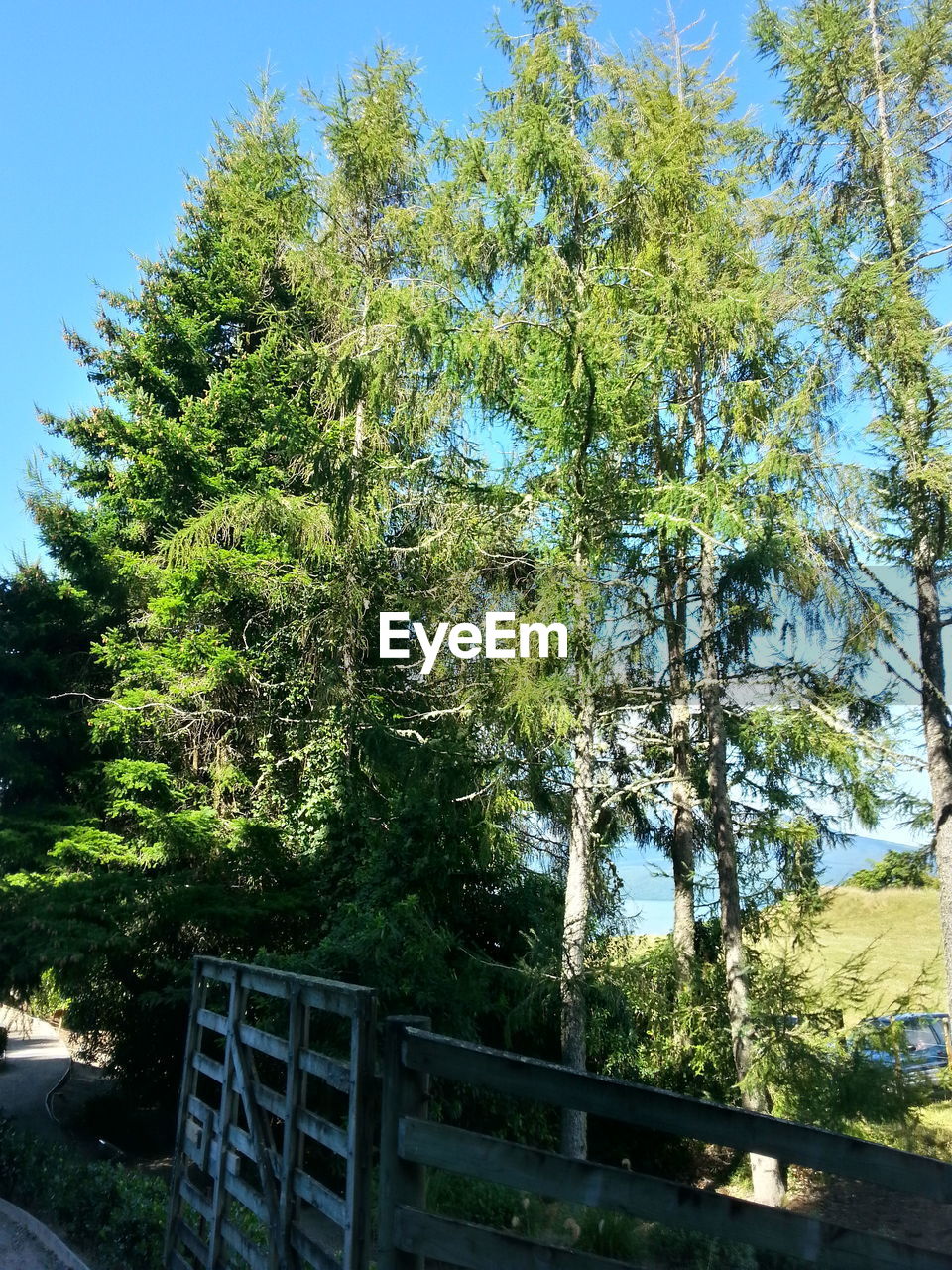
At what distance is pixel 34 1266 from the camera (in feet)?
18.6

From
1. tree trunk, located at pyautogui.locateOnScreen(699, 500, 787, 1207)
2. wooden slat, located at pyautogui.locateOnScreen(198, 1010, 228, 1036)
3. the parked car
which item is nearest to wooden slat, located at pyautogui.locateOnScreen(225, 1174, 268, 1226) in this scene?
wooden slat, located at pyautogui.locateOnScreen(198, 1010, 228, 1036)

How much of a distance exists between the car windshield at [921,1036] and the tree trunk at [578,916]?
2.89 meters

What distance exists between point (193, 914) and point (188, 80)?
9538 mm

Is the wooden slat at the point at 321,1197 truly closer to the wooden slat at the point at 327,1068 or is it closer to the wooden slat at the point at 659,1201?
the wooden slat at the point at 327,1068

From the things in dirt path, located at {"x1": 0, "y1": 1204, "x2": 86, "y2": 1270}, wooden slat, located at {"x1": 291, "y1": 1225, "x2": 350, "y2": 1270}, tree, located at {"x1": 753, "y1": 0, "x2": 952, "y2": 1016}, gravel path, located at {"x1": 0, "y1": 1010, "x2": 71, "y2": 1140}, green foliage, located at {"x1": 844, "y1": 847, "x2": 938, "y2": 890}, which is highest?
tree, located at {"x1": 753, "y1": 0, "x2": 952, "y2": 1016}

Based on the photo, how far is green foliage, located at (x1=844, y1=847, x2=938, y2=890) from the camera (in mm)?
9850

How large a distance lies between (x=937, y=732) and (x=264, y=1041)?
24.6 feet

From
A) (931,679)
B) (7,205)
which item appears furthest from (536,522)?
(7,205)

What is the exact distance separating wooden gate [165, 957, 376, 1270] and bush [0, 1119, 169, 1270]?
41cm

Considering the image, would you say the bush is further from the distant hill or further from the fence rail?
the distant hill

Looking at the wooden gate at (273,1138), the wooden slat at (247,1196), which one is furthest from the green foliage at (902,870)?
the wooden slat at (247,1196)

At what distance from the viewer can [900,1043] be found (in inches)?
335

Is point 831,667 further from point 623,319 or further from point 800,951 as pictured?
point 623,319

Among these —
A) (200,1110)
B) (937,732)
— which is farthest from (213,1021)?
(937,732)
